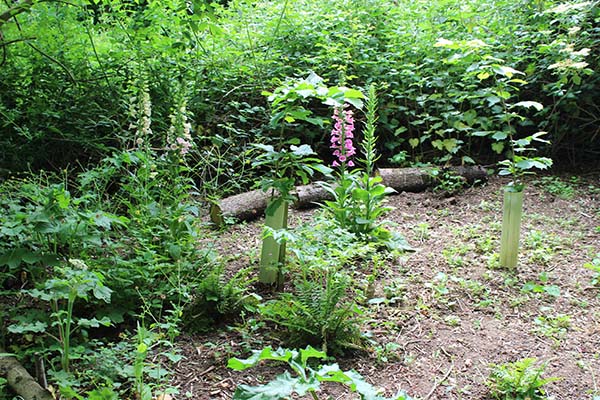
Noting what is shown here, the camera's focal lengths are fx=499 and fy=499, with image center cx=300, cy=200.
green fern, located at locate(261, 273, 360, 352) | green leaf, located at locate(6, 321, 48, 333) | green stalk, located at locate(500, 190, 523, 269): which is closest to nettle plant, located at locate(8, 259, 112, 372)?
green leaf, located at locate(6, 321, 48, 333)

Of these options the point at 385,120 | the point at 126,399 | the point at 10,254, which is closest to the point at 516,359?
the point at 126,399

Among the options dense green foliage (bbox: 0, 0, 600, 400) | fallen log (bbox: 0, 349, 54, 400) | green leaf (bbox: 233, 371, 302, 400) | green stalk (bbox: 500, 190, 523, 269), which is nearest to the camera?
green leaf (bbox: 233, 371, 302, 400)

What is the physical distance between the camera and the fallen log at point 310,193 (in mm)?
3914

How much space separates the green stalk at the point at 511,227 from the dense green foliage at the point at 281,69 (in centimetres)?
115

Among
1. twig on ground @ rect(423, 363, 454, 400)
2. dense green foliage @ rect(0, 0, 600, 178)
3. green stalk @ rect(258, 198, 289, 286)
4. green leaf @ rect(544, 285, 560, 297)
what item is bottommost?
twig on ground @ rect(423, 363, 454, 400)

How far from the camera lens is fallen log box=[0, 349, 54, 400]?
178 cm

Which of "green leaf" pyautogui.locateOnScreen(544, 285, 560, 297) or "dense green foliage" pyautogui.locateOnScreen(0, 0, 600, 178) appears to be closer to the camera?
"green leaf" pyautogui.locateOnScreen(544, 285, 560, 297)

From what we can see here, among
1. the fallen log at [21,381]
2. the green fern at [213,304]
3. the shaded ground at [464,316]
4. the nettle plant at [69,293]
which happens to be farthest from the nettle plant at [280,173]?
the fallen log at [21,381]

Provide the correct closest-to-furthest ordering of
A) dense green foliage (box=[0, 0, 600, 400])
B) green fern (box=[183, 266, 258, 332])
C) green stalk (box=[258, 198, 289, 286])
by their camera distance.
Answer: dense green foliage (box=[0, 0, 600, 400]) < green fern (box=[183, 266, 258, 332]) < green stalk (box=[258, 198, 289, 286])

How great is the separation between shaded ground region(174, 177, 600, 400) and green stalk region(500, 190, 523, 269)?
0.09m

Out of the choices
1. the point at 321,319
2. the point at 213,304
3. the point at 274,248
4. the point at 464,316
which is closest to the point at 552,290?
the point at 464,316

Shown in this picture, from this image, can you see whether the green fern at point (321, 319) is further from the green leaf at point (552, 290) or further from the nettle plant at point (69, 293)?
the green leaf at point (552, 290)

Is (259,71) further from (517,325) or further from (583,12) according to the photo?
(517,325)

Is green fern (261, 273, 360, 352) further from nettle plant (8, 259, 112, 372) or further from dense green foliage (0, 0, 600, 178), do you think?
dense green foliage (0, 0, 600, 178)
